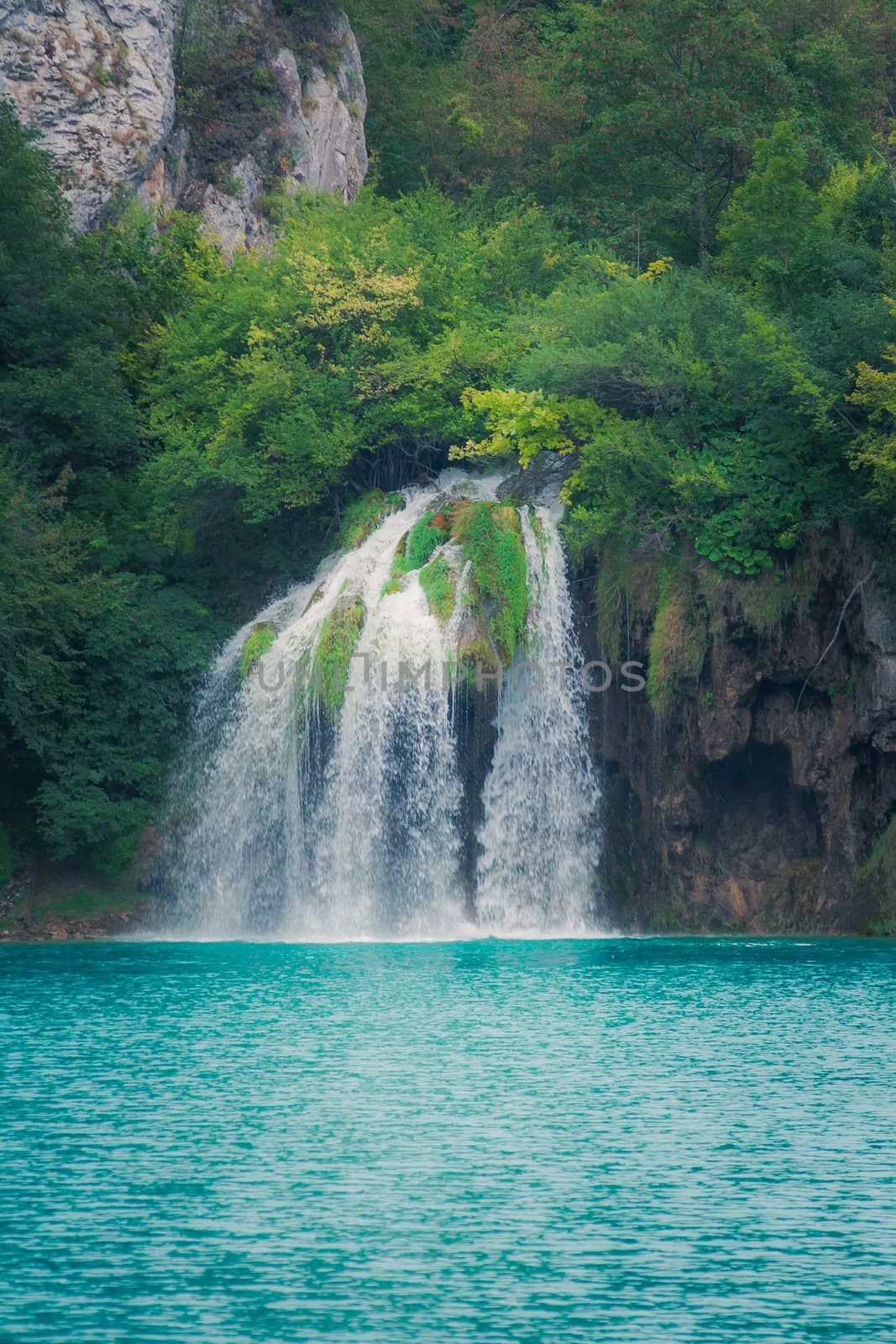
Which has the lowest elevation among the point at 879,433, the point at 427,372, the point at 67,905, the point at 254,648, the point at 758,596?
the point at 67,905

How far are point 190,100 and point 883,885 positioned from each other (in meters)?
26.3

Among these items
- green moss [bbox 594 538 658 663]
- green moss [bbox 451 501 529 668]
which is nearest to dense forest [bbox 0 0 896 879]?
green moss [bbox 594 538 658 663]

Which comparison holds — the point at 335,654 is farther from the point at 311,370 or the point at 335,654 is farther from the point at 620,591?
the point at 311,370

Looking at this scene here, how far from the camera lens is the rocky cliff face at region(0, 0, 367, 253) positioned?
36094mm

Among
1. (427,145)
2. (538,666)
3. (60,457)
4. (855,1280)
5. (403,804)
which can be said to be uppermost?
(427,145)

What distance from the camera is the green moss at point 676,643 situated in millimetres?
27156

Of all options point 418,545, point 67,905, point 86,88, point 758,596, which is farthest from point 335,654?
point 86,88

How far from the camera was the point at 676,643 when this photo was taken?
89.3 ft

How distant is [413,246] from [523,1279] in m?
28.2

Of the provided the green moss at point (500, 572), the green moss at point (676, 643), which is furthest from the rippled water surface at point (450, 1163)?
the green moss at point (500, 572)

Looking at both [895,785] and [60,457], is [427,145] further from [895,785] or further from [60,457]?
[895,785]

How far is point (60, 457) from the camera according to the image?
105 feet

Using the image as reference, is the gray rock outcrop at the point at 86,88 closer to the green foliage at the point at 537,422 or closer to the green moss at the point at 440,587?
the green foliage at the point at 537,422

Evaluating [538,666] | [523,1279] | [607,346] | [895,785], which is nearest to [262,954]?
[538,666]
